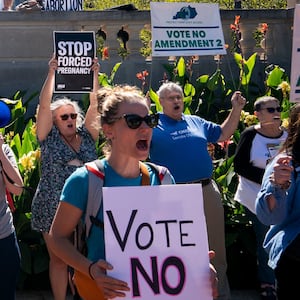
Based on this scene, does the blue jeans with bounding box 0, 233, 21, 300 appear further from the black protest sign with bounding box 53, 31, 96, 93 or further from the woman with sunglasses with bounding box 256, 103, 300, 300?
the black protest sign with bounding box 53, 31, 96, 93

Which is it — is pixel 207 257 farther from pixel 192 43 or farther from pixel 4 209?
pixel 192 43

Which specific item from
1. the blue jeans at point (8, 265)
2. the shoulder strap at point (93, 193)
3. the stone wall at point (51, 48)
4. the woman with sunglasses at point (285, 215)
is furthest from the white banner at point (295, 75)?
the stone wall at point (51, 48)

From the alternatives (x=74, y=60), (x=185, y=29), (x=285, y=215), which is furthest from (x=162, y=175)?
(x=185, y=29)

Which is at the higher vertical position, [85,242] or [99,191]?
[99,191]

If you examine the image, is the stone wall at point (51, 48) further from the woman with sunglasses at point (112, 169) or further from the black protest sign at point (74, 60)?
the woman with sunglasses at point (112, 169)

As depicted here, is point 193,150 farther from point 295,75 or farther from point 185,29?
point 185,29

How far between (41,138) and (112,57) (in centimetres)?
502

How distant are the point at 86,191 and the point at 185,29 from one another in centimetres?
621

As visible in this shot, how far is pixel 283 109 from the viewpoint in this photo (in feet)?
26.6

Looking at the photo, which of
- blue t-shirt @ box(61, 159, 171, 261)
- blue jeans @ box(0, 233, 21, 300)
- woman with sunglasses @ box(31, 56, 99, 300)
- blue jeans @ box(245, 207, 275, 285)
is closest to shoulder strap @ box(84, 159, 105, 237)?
blue t-shirt @ box(61, 159, 171, 261)

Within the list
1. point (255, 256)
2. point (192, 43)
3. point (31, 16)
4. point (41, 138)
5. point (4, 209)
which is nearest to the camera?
point (4, 209)

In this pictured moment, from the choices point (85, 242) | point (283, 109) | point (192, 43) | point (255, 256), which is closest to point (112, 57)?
point (192, 43)

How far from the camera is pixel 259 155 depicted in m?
6.25

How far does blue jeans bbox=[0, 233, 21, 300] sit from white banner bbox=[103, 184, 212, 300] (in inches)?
55.6
